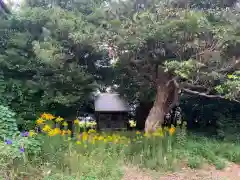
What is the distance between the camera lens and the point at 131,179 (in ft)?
19.3

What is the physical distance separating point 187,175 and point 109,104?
34.8ft

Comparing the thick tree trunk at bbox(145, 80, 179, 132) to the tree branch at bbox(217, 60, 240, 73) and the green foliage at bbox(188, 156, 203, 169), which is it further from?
the green foliage at bbox(188, 156, 203, 169)

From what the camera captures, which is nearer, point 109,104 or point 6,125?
point 6,125

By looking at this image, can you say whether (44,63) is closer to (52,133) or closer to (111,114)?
(52,133)

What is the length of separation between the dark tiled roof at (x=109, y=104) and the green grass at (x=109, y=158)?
761 centimetres

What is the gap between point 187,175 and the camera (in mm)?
6348

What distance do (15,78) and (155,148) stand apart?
5.70 m

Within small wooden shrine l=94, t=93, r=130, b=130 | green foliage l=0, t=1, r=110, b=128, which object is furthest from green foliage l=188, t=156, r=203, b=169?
small wooden shrine l=94, t=93, r=130, b=130

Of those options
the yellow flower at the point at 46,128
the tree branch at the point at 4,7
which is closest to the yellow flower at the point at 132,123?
the tree branch at the point at 4,7

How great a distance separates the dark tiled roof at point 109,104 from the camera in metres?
15.3

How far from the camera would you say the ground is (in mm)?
6113

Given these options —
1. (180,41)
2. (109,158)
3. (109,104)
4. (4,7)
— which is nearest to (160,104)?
(180,41)

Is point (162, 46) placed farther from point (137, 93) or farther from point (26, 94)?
point (26, 94)

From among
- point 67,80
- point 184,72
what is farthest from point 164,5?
point 67,80
